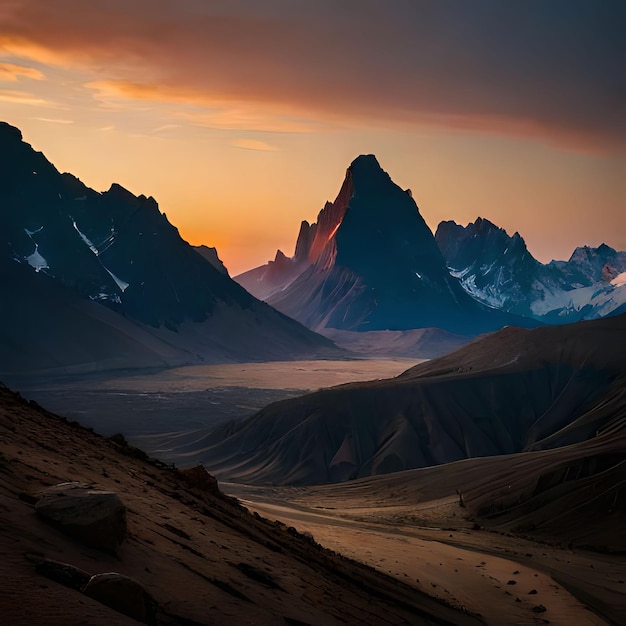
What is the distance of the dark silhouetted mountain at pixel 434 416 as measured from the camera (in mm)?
92438

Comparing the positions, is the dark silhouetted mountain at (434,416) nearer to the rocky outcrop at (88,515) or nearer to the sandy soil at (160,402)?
the sandy soil at (160,402)

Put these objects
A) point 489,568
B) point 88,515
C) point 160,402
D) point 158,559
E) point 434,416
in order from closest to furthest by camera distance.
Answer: point 88,515, point 158,559, point 489,568, point 434,416, point 160,402

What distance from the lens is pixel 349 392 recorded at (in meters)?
108

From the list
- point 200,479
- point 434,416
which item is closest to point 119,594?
point 200,479

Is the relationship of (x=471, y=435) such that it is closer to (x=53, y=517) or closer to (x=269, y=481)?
(x=269, y=481)

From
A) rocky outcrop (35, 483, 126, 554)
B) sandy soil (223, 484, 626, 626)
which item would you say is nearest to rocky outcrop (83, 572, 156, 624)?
rocky outcrop (35, 483, 126, 554)

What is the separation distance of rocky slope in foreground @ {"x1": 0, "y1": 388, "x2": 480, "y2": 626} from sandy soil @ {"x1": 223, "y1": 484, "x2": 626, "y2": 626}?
10.1 feet

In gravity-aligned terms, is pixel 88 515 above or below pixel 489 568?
above

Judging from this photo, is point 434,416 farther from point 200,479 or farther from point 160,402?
point 200,479

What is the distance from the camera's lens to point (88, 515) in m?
13.2

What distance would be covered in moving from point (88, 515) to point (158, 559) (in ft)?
5.85

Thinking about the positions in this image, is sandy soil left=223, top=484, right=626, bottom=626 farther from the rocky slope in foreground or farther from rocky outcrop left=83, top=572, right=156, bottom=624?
rocky outcrop left=83, top=572, right=156, bottom=624

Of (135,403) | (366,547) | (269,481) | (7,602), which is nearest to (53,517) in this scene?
(7,602)

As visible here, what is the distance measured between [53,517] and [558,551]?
29184 mm
